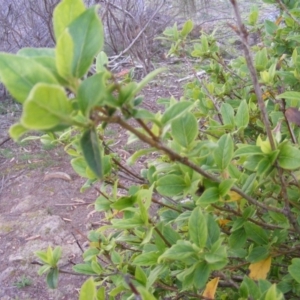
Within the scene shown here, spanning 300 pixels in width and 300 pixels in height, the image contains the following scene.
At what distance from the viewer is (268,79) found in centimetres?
167

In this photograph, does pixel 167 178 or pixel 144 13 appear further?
pixel 144 13

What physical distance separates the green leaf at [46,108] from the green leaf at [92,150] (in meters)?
0.05

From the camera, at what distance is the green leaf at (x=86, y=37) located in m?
0.73

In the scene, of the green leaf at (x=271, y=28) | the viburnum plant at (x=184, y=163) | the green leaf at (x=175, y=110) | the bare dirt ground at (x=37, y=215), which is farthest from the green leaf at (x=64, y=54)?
the bare dirt ground at (x=37, y=215)

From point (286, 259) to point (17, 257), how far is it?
2697 mm

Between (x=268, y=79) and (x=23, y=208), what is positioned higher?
(x=268, y=79)

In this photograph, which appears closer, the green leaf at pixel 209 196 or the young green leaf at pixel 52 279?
the green leaf at pixel 209 196

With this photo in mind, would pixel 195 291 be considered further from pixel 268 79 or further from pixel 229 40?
pixel 229 40

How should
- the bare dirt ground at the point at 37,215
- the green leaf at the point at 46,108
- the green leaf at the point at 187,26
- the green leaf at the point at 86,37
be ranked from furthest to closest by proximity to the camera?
the bare dirt ground at the point at 37,215, the green leaf at the point at 187,26, the green leaf at the point at 86,37, the green leaf at the point at 46,108

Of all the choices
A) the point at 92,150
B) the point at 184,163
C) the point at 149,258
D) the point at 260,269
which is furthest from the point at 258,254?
the point at 92,150

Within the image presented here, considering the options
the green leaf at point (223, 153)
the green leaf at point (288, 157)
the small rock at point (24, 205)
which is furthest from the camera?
the small rock at point (24, 205)

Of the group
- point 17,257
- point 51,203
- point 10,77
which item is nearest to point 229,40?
point 51,203

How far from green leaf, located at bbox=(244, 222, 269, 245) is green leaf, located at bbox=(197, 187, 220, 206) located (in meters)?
0.20

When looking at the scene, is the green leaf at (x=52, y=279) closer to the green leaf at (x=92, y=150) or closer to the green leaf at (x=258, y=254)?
the green leaf at (x=258, y=254)
